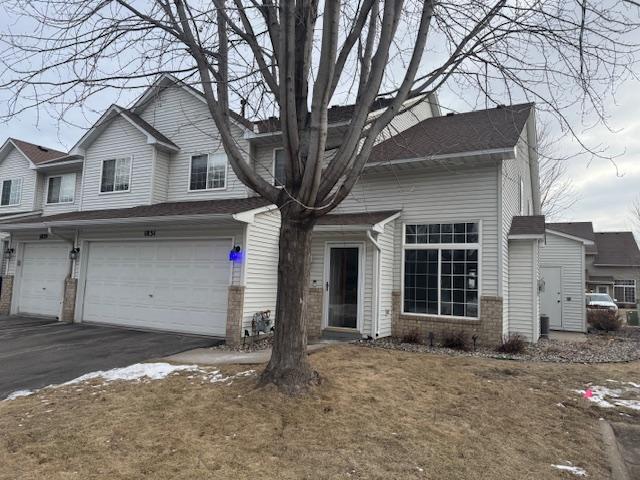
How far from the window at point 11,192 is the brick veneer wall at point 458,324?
647 inches

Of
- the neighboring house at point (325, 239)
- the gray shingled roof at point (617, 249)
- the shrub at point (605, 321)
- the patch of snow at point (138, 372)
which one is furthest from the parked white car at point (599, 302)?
the patch of snow at point (138, 372)

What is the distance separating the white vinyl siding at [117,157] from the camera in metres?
13.3

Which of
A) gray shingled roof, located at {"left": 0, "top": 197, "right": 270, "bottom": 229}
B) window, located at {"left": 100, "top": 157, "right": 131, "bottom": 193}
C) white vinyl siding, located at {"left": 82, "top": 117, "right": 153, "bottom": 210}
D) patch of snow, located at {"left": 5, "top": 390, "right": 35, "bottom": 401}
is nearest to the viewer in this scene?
patch of snow, located at {"left": 5, "top": 390, "right": 35, "bottom": 401}

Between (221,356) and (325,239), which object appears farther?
(325,239)

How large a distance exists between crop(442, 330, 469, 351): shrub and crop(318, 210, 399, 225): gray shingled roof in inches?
130

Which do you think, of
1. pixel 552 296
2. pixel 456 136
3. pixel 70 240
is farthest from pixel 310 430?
pixel 552 296

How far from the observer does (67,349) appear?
911cm

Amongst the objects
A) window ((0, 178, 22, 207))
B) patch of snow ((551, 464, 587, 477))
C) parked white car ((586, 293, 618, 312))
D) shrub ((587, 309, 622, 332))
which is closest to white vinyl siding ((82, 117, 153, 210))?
window ((0, 178, 22, 207))

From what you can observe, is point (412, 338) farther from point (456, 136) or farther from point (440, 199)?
point (456, 136)

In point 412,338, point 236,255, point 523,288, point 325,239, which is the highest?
point 325,239

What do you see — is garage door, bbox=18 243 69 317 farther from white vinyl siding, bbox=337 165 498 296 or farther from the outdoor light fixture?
white vinyl siding, bbox=337 165 498 296

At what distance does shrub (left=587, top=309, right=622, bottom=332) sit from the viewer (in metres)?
15.8

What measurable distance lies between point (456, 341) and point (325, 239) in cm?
416

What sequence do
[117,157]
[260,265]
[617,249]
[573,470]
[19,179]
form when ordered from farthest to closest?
[617,249], [19,179], [117,157], [260,265], [573,470]
